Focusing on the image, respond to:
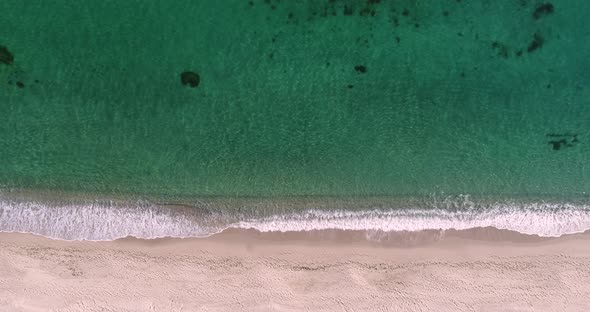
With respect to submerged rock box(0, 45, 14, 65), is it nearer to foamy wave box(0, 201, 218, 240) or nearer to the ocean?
the ocean

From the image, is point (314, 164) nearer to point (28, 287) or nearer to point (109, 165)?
point (109, 165)

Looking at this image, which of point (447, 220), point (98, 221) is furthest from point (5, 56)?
point (447, 220)

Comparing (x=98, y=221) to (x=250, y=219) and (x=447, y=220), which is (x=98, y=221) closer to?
(x=250, y=219)

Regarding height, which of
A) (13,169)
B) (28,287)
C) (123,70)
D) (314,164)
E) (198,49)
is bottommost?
(28,287)

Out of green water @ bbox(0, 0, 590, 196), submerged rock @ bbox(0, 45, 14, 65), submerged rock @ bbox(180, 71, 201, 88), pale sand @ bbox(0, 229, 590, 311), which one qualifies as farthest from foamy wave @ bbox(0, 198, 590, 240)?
submerged rock @ bbox(0, 45, 14, 65)

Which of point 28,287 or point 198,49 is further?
point 198,49

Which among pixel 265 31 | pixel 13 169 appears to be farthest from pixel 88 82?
pixel 265 31
